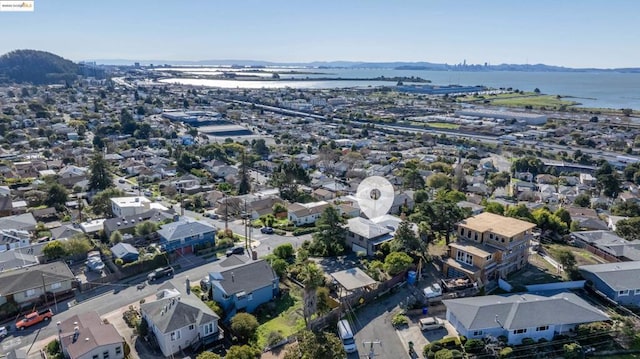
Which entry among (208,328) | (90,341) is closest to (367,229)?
(208,328)

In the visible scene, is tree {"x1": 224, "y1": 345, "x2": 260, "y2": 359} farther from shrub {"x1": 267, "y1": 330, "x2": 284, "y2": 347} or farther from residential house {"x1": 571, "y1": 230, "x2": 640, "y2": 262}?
residential house {"x1": 571, "y1": 230, "x2": 640, "y2": 262}

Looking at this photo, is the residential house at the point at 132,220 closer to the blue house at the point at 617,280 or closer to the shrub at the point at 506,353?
the shrub at the point at 506,353

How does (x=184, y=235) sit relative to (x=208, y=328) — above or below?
above

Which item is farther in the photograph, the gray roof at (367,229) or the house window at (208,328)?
the gray roof at (367,229)

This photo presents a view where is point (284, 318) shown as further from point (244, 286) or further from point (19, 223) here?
point (19, 223)

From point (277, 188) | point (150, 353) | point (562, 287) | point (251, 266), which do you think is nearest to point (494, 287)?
point (562, 287)

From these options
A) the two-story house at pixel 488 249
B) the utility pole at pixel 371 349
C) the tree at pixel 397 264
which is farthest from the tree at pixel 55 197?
the two-story house at pixel 488 249
